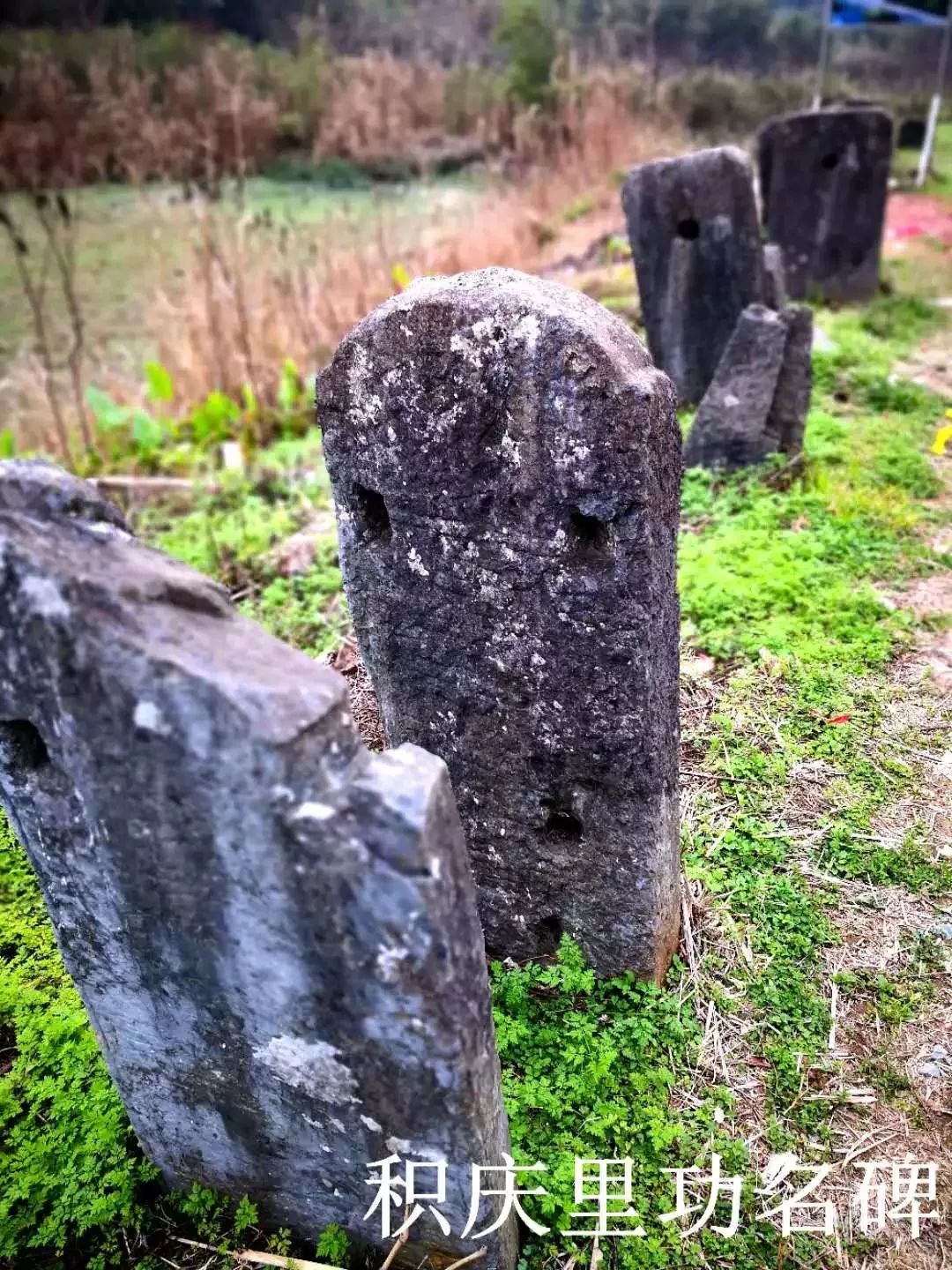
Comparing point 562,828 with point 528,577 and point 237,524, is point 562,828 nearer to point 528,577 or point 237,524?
point 528,577

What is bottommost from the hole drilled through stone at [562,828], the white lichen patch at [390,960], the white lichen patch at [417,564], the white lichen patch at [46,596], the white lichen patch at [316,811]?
the hole drilled through stone at [562,828]

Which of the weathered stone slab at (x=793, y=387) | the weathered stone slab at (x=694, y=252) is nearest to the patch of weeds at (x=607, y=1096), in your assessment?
the weathered stone slab at (x=793, y=387)

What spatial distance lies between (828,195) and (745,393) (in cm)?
383

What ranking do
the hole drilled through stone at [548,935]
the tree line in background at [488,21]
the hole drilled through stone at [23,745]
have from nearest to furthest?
1. the hole drilled through stone at [23,745]
2. the hole drilled through stone at [548,935]
3. the tree line in background at [488,21]

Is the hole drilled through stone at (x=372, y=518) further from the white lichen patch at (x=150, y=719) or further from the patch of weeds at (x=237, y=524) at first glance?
the patch of weeds at (x=237, y=524)

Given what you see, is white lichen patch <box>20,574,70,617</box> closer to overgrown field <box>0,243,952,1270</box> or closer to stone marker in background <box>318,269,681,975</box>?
stone marker in background <box>318,269,681,975</box>

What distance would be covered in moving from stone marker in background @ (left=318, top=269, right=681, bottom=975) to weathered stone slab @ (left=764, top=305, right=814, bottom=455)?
3170 millimetres

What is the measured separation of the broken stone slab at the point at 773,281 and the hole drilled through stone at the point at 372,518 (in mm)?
4374

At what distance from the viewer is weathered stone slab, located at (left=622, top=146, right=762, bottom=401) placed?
534 centimetres

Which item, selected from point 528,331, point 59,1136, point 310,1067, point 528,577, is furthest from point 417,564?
point 59,1136

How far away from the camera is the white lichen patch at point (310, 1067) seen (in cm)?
164

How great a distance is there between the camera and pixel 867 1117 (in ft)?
7.02

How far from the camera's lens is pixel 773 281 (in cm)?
577

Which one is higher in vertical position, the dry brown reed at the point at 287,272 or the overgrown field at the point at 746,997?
the dry brown reed at the point at 287,272
